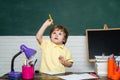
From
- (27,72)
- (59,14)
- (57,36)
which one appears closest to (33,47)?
(59,14)

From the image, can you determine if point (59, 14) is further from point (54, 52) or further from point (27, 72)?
point (27, 72)

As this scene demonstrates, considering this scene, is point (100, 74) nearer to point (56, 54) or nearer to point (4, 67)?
point (56, 54)

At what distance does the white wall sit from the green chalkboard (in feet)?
0.25

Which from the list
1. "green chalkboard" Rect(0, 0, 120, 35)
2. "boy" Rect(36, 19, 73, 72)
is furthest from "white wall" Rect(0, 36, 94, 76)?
"boy" Rect(36, 19, 73, 72)

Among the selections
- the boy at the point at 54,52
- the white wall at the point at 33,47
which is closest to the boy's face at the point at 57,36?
the boy at the point at 54,52

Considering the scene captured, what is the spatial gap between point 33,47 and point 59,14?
529 millimetres

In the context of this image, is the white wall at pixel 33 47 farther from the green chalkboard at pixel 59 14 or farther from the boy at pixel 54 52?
the boy at pixel 54 52

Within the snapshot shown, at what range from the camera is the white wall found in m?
3.21

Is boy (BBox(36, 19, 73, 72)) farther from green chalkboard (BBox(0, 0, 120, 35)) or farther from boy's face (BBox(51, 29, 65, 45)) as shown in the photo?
green chalkboard (BBox(0, 0, 120, 35))

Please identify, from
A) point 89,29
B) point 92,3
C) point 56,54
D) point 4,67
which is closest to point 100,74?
point 56,54

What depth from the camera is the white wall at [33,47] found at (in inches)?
126

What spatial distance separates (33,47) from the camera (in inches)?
127

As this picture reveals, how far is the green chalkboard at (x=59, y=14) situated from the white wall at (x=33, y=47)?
0.08 metres

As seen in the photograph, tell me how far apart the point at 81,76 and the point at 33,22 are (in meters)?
1.36
